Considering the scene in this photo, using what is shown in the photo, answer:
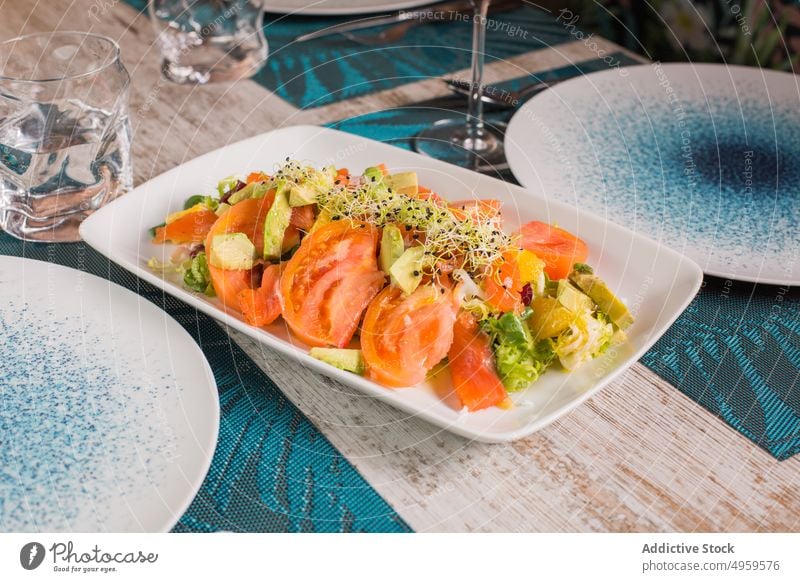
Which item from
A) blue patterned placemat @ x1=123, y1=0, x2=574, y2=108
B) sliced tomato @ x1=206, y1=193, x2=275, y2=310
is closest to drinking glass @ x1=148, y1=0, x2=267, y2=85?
blue patterned placemat @ x1=123, y1=0, x2=574, y2=108

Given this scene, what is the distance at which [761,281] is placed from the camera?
1179mm

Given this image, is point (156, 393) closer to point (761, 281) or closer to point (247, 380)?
point (247, 380)

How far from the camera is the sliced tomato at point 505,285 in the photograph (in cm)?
103

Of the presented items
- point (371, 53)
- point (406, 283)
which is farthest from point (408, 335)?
point (371, 53)

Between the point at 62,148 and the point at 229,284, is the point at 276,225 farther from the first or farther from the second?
the point at 62,148

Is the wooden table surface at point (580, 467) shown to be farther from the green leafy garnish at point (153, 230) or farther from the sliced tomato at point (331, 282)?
the green leafy garnish at point (153, 230)

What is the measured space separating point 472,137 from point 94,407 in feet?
3.34

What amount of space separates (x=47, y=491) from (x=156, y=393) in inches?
6.6

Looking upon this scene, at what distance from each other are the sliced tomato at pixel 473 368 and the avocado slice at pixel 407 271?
0.07m

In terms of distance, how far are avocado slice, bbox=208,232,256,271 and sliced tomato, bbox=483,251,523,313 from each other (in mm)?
340

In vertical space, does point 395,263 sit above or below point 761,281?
above

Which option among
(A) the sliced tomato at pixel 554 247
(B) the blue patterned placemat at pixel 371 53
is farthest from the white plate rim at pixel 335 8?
(A) the sliced tomato at pixel 554 247

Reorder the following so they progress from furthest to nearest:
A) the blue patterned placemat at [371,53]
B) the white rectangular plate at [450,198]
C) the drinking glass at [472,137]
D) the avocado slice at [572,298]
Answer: the blue patterned placemat at [371,53] < the drinking glass at [472,137] < the avocado slice at [572,298] < the white rectangular plate at [450,198]
